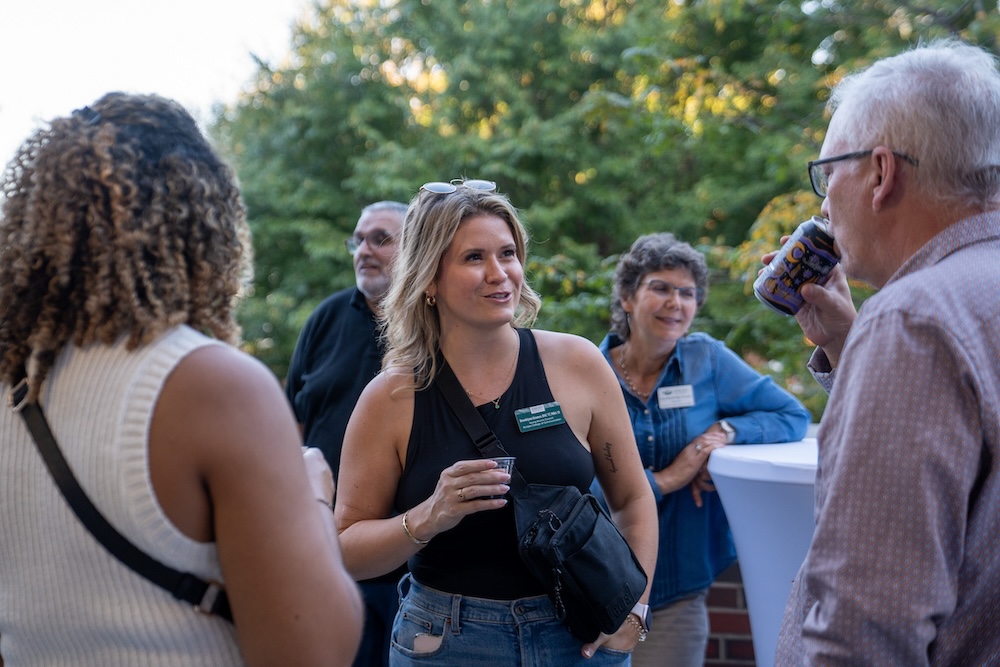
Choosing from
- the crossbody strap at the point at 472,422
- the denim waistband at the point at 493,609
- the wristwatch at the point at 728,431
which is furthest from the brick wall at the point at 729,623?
the crossbody strap at the point at 472,422

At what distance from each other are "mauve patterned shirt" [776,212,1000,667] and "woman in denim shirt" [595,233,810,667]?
156cm

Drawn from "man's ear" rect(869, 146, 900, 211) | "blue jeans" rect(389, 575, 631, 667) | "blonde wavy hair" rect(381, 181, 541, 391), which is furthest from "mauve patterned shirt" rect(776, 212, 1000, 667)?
"blonde wavy hair" rect(381, 181, 541, 391)

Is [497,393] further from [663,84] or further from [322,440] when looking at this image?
[663,84]

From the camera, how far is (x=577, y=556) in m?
1.83

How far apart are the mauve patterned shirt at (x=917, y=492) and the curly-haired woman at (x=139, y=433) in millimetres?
660

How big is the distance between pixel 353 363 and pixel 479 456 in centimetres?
133

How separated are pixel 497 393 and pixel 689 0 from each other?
756 cm

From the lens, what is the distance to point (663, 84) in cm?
644

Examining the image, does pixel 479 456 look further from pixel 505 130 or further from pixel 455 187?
pixel 505 130

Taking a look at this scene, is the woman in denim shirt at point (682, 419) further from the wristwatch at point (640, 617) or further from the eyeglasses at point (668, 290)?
the wristwatch at point (640, 617)

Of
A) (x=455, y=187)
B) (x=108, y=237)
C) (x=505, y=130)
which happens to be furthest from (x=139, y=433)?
(x=505, y=130)

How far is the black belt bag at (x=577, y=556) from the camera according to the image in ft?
5.96

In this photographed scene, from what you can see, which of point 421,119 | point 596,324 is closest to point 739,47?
point 421,119

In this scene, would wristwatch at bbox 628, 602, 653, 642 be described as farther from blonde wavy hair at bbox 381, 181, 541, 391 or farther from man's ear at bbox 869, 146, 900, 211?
man's ear at bbox 869, 146, 900, 211
